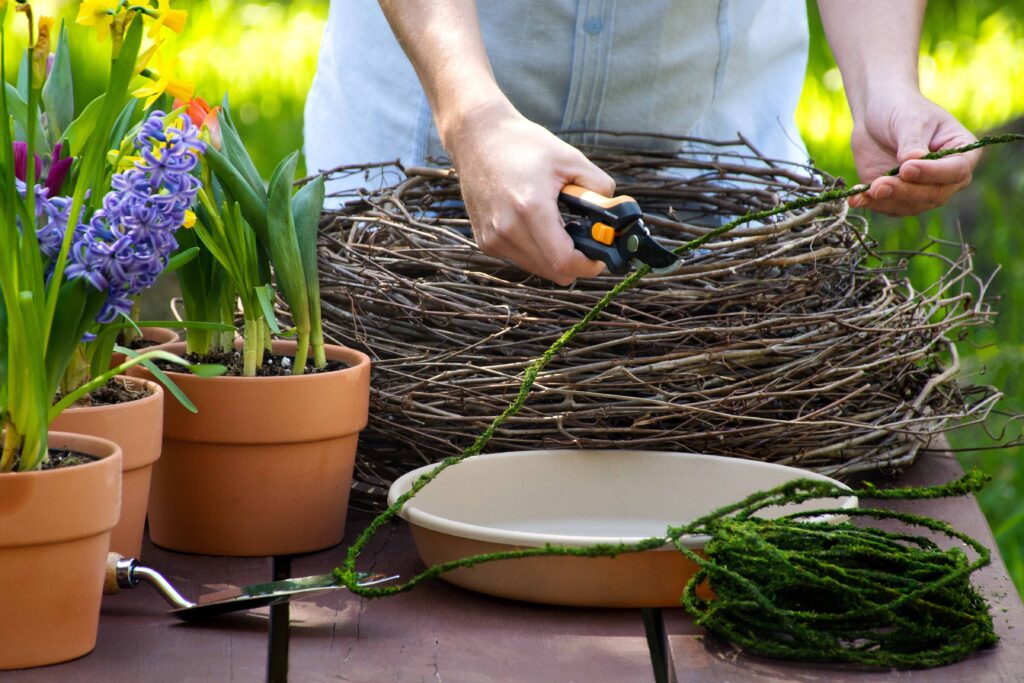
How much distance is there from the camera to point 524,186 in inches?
28.9

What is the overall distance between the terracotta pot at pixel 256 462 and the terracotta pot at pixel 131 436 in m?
0.04

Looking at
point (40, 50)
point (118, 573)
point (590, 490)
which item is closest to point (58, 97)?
point (40, 50)

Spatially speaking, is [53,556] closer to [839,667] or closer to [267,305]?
[267,305]

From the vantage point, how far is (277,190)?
0.81m

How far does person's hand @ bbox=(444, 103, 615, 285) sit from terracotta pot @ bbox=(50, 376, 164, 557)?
231 mm

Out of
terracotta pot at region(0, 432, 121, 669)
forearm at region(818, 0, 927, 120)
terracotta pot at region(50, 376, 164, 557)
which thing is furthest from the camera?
forearm at region(818, 0, 927, 120)

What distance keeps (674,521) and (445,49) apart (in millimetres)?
362

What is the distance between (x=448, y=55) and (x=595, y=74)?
1.08ft

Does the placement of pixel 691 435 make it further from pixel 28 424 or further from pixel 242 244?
pixel 28 424

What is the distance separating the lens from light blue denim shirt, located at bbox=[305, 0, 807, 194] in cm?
113

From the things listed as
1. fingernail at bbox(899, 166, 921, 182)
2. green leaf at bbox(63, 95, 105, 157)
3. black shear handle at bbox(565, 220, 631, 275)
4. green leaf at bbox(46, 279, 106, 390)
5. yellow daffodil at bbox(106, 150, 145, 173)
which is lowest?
green leaf at bbox(46, 279, 106, 390)

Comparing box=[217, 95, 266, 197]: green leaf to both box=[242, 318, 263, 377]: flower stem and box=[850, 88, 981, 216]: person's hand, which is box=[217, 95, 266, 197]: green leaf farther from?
box=[850, 88, 981, 216]: person's hand

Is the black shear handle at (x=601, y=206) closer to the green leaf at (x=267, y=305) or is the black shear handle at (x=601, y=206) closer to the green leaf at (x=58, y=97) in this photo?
the green leaf at (x=267, y=305)

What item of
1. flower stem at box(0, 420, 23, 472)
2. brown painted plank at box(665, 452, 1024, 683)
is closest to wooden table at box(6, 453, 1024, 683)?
brown painted plank at box(665, 452, 1024, 683)
